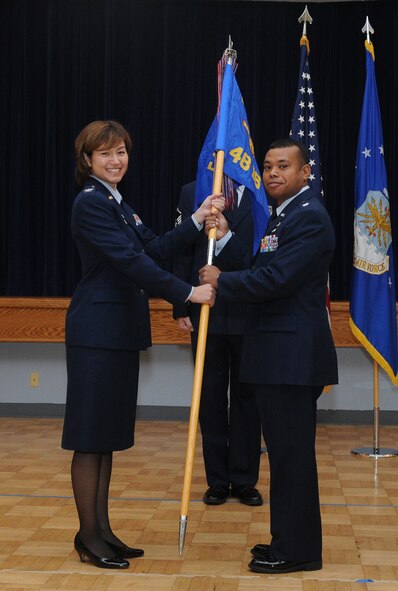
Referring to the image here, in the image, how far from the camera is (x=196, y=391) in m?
3.01

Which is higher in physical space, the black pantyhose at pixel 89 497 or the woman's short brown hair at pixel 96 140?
the woman's short brown hair at pixel 96 140

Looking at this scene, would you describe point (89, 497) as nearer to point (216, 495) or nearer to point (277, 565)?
point (277, 565)

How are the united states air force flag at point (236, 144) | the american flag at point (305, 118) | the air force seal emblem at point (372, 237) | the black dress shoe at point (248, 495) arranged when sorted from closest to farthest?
the united states air force flag at point (236, 144) < the black dress shoe at point (248, 495) < the air force seal emblem at point (372, 237) < the american flag at point (305, 118)

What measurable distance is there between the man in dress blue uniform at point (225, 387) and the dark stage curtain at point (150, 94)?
3124 millimetres

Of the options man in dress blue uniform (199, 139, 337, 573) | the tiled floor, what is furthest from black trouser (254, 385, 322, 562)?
the tiled floor

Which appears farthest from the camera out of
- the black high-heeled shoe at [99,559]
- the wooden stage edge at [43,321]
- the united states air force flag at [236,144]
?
the wooden stage edge at [43,321]

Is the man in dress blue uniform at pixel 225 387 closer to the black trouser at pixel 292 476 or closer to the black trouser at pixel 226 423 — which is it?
the black trouser at pixel 226 423

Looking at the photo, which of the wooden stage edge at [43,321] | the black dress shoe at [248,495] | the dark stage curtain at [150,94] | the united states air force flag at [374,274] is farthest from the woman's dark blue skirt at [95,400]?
the dark stage curtain at [150,94]

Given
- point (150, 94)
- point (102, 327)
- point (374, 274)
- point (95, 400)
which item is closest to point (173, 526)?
point (95, 400)

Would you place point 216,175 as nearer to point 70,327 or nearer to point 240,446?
point 70,327

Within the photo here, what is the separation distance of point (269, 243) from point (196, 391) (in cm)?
54

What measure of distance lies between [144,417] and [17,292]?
1.44 metres

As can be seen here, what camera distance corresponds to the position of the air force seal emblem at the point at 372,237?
18.0ft

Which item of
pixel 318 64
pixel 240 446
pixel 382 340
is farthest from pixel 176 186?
pixel 240 446
